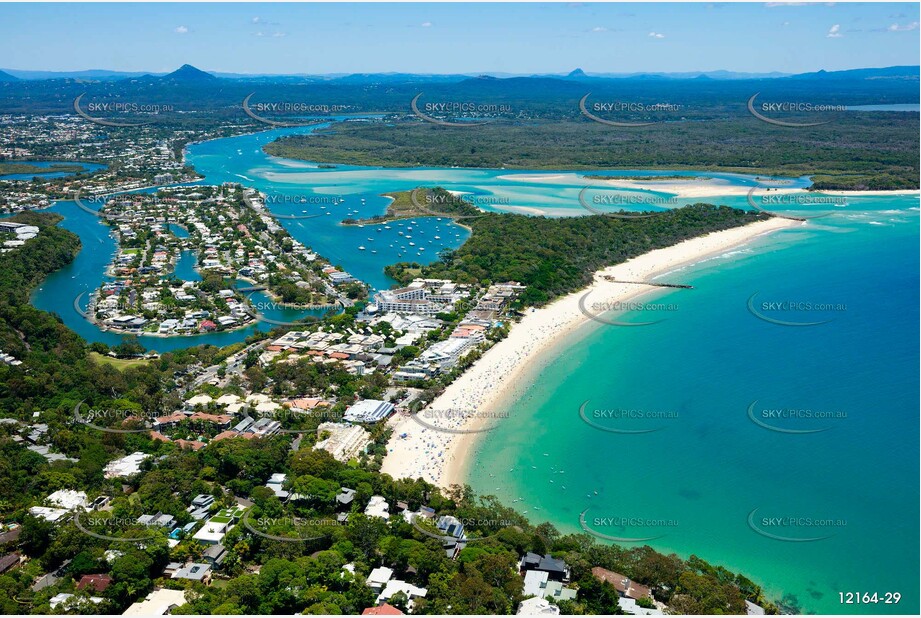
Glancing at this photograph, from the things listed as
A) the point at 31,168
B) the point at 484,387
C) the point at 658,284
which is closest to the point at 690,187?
the point at 658,284

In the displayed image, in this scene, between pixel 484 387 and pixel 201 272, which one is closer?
pixel 484 387

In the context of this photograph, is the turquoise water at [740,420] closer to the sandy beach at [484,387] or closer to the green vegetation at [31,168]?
the sandy beach at [484,387]

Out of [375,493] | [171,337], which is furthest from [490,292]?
[375,493]

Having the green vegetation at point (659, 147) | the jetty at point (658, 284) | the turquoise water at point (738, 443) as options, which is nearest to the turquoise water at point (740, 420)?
the turquoise water at point (738, 443)

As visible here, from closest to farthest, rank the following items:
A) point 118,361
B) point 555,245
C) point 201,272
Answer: point 118,361, point 201,272, point 555,245

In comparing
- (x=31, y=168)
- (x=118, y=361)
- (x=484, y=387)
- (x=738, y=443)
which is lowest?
(x=738, y=443)

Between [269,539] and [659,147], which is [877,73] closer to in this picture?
[659,147]

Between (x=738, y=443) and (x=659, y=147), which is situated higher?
(x=659, y=147)
